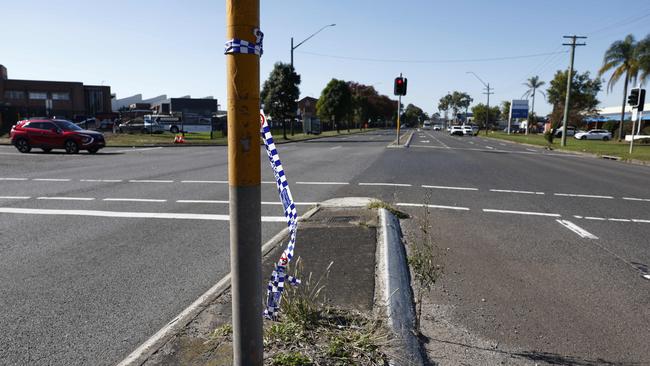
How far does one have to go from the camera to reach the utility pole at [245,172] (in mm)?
2221

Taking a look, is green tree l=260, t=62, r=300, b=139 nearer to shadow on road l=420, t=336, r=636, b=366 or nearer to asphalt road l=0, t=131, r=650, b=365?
asphalt road l=0, t=131, r=650, b=365

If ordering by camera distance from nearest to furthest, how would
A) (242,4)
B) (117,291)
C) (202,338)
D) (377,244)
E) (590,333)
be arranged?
(242,4) < (202,338) < (590,333) < (117,291) < (377,244)

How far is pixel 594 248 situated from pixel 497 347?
3585 mm

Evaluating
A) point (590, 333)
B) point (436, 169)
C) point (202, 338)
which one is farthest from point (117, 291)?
point (436, 169)

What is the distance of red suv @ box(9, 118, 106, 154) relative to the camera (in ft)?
73.4

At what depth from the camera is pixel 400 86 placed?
96.3ft

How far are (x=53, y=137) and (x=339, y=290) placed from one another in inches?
901

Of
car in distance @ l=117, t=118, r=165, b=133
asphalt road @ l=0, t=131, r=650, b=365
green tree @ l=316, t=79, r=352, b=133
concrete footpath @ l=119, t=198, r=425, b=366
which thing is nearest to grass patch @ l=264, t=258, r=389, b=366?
concrete footpath @ l=119, t=198, r=425, b=366

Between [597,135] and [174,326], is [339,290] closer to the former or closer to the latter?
[174,326]

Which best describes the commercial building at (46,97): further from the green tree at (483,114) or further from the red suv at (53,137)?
the green tree at (483,114)

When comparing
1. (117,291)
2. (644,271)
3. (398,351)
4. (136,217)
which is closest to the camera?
(398,351)

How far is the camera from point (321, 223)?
683cm

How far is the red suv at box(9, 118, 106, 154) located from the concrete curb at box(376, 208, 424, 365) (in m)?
20.8

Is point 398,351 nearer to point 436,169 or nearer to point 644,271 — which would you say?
point 644,271
